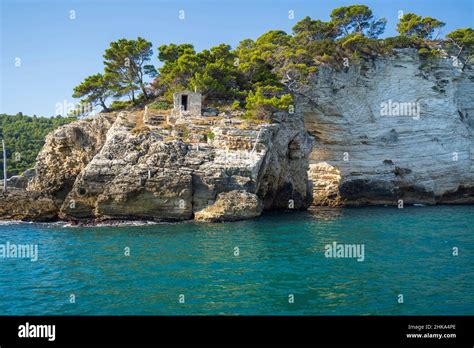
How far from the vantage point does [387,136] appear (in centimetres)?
4116

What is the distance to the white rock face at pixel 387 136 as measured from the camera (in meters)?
40.6

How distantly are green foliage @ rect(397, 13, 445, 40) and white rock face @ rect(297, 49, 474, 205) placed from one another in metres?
9.68

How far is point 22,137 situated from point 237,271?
68262mm

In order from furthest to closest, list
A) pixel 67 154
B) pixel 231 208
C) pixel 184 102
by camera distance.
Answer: pixel 67 154 → pixel 184 102 → pixel 231 208

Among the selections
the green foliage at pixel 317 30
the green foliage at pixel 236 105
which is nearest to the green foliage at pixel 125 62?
the green foliage at pixel 236 105

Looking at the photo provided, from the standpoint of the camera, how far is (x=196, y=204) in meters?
27.4

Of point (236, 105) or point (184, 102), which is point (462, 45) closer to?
point (236, 105)

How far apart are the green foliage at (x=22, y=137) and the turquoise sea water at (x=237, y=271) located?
3738cm

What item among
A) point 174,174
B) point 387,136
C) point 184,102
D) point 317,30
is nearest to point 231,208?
point 174,174

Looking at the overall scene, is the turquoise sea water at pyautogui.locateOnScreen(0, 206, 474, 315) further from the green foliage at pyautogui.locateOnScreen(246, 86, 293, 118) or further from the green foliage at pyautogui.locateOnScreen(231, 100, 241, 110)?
the green foliage at pyautogui.locateOnScreen(231, 100, 241, 110)

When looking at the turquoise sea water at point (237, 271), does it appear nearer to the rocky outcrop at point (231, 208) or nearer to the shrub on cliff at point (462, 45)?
the rocky outcrop at point (231, 208)

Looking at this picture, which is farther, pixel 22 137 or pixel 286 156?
pixel 22 137

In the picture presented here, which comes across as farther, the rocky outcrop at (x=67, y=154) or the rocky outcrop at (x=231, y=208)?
the rocky outcrop at (x=67, y=154)

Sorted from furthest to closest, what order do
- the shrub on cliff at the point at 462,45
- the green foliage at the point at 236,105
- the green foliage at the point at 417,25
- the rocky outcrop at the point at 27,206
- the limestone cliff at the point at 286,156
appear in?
the green foliage at the point at 417,25, the shrub on cliff at the point at 462,45, the green foliage at the point at 236,105, the rocky outcrop at the point at 27,206, the limestone cliff at the point at 286,156
